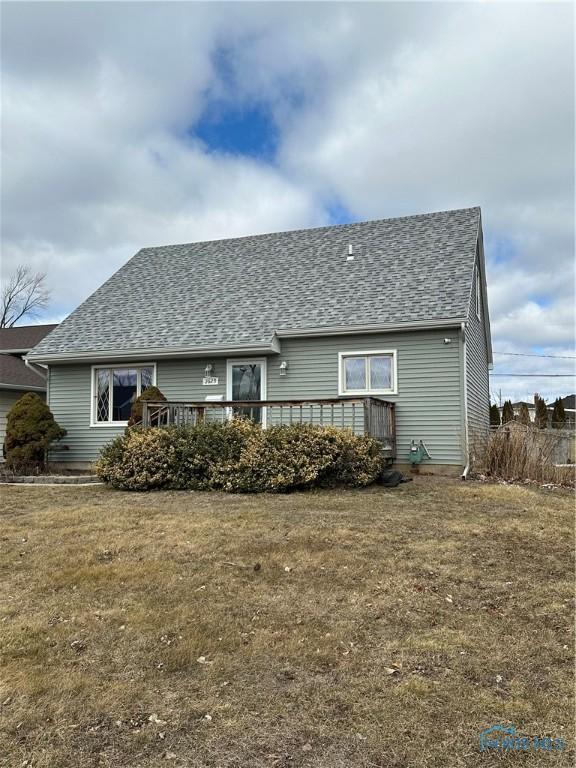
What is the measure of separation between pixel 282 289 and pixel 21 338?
11.0 metres

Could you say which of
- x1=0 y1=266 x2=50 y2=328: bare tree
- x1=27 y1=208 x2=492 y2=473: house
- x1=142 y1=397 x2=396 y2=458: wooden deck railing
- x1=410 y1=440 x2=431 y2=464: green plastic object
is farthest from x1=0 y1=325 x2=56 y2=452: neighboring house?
x1=0 y1=266 x2=50 y2=328: bare tree

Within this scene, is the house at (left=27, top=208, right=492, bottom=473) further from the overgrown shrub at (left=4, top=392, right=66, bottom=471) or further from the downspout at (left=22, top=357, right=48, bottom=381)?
the overgrown shrub at (left=4, top=392, right=66, bottom=471)

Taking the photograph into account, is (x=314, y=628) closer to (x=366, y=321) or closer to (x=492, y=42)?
(x=366, y=321)

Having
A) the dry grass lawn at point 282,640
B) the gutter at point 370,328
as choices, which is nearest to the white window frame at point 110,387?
the gutter at point 370,328

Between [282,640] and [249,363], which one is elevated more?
[249,363]

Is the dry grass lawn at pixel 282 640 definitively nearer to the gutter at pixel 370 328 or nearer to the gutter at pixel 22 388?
the gutter at pixel 370 328

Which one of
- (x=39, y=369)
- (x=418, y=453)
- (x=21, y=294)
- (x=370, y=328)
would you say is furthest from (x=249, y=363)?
(x=21, y=294)

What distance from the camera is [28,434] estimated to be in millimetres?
12227

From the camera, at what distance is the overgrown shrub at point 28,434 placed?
12148 mm

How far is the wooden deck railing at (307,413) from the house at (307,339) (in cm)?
5

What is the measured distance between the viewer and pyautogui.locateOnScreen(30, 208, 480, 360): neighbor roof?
11.7 meters

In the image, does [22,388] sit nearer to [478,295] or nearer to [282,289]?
[282,289]

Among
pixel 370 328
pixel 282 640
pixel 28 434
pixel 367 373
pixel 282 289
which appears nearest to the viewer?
pixel 282 640

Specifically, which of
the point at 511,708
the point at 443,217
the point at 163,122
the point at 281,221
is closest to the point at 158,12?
the point at 163,122
